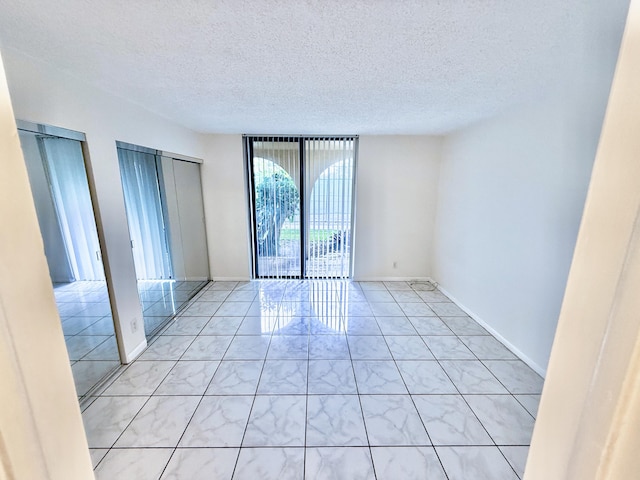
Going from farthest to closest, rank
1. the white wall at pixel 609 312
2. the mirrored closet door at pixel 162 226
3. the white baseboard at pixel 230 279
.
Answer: the white baseboard at pixel 230 279
the mirrored closet door at pixel 162 226
the white wall at pixel 609 312

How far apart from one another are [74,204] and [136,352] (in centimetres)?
137

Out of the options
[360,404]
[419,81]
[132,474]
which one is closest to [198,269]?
[132,474]

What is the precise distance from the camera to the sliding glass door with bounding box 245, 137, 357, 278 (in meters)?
3.87

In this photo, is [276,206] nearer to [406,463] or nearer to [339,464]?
[339,464]

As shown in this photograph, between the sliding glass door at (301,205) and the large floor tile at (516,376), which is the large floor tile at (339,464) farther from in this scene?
the sliding glass door at (301,205)

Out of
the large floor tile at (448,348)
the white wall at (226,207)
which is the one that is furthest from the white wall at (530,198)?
the white wall at (226,207)

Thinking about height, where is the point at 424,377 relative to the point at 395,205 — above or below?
below

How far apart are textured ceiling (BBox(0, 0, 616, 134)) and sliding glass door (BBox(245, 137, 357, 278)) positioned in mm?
1492

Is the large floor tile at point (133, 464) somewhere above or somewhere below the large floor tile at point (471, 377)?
below

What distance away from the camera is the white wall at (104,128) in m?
1.49

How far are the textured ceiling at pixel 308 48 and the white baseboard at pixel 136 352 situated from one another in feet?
7.21

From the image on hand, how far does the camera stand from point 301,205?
4.00m

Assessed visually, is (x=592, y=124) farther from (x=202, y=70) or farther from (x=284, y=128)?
(x=284, y=128)

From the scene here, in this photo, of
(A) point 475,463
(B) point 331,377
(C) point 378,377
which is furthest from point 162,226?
(A) point 475,463
